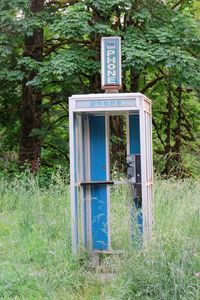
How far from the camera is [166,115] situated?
1595cm

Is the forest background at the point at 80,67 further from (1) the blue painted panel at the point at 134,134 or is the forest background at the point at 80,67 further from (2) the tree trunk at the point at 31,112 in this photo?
(1) the blue painted panel at the point at 134,134

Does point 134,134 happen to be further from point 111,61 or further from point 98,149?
point 111,61

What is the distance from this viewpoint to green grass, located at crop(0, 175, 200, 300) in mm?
4309

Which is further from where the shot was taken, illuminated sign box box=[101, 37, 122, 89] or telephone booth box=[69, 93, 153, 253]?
illuminated sign box box=[101, 37, 122, 89]

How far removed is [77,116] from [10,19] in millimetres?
6772

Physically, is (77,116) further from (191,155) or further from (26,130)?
(191,155)

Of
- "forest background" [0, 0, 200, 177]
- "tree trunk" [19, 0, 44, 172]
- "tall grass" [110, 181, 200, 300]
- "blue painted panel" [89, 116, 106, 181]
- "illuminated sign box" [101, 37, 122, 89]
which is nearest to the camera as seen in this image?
"tall grass" [110, 181, 200, 300]

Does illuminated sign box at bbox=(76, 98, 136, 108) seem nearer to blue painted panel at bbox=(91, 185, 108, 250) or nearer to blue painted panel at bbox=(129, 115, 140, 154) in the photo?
blue painted panel at bbox=(129, 115, 140, 154)

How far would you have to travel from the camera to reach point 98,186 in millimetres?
6156

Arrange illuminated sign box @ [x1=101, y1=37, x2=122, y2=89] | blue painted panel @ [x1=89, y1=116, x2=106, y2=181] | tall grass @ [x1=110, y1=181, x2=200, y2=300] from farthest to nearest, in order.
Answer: blue painted panel @ [x1=89, y1=116, x2=106, y2=181] < illuminated sign box @ [x1=101, y1=37, x2=122, y2=89] < tall grass @ [x1=110, y1=181, x2=200, y2=300]

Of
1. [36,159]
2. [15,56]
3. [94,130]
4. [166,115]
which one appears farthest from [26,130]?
[94,130]

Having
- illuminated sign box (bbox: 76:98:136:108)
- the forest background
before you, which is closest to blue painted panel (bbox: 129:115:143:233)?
illuminated sign box (bbox: 76:98:136:108)

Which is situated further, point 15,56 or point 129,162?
point 15,56

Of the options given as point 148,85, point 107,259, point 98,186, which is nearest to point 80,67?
point 148,85
